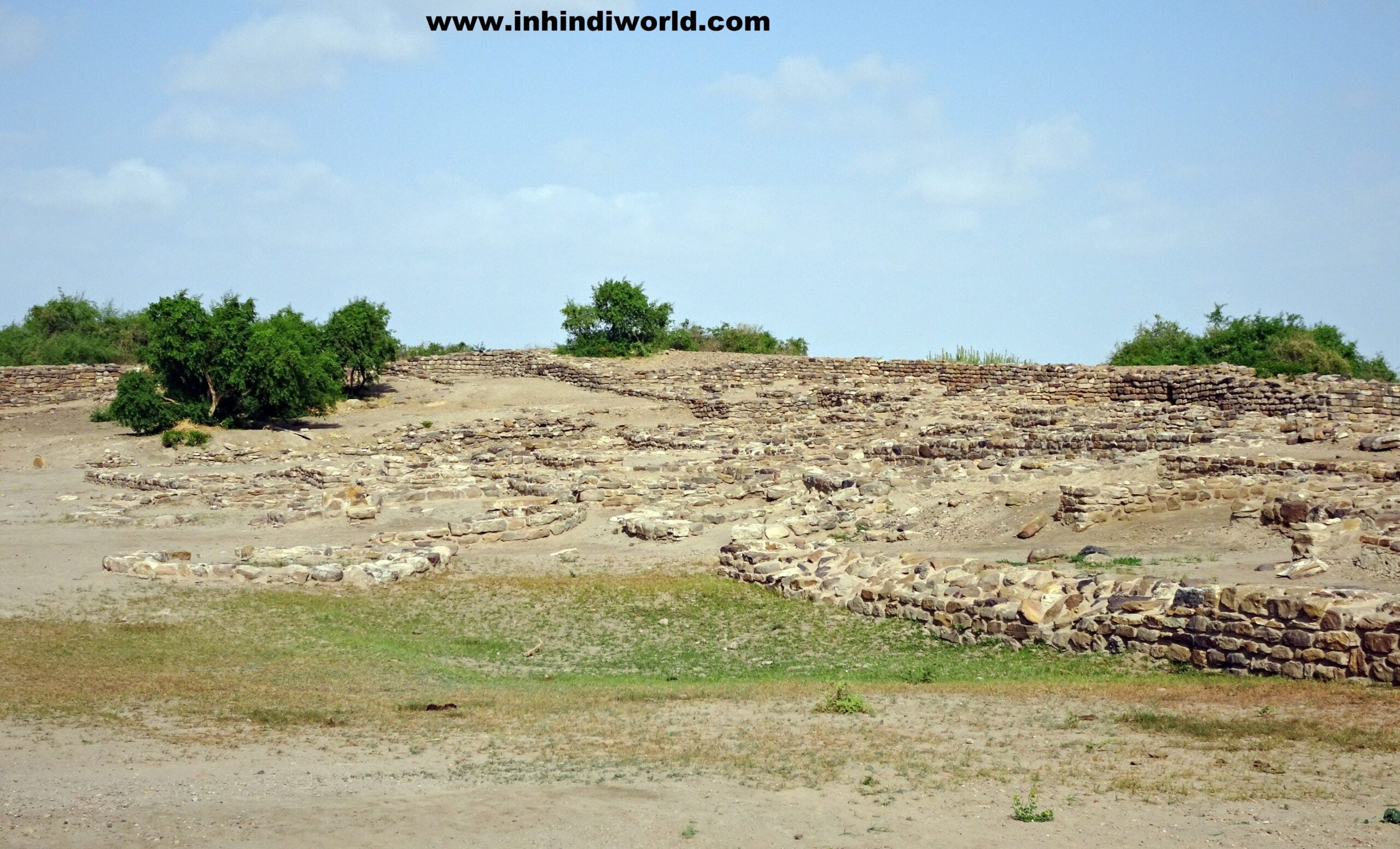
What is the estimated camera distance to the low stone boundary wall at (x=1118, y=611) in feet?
33.8

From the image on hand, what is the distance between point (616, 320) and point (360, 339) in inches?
398

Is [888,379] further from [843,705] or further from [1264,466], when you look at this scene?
[843,705]

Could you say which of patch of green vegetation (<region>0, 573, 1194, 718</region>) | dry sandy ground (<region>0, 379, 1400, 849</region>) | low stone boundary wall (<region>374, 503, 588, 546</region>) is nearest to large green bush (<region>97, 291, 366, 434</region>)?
low stone boundary wall (<region>374, 503, 588, 546</region>)

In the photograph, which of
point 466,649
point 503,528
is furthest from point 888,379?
point 466,649

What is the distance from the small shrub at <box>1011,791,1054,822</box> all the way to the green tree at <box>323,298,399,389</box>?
3467 cm

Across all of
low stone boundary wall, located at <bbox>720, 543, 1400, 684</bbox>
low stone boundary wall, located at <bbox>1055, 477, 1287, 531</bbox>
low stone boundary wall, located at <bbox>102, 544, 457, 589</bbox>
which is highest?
low stone boundary wall, located at <bbox>1055, 477, 1287, 531</bbox>

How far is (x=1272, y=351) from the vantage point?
35156 millimetres

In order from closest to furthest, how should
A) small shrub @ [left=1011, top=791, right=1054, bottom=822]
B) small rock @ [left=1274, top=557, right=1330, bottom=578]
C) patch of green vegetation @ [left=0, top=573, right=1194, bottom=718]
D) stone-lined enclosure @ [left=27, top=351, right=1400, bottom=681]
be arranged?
small shrub @ [left=1011, top=791, right=1054, bottom=822]
patch of green vegetation @ [left=0, top=573, right=1194, bottom=718]
stone-lined enclosure @ [left=27, top=351, right=1400, bottom=681]
small rock @ [left=1274, top=557, right=1330, bottom=578]

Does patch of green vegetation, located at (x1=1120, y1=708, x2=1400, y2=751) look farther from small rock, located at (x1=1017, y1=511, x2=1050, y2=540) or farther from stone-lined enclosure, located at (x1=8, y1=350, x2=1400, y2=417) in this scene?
stone-lined enclosure, located at (x1=8, y1=350, x2=1400, y2=417)

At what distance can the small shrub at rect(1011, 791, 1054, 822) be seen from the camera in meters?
7.21

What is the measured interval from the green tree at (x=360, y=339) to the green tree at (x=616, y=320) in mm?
7758

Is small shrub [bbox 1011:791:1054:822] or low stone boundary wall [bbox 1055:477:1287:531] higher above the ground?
low stone boundary wall [bbox 1055:477:1287:531]

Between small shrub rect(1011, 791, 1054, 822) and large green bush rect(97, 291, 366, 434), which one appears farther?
large green bush rect(97, 291, 366, 434)

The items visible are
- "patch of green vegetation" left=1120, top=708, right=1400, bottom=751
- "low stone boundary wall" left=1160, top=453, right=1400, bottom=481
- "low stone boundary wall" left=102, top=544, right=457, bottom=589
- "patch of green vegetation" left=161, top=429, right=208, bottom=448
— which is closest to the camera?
"patch of green vegetation" left=1120, top=708, right=1400, bottom=751
